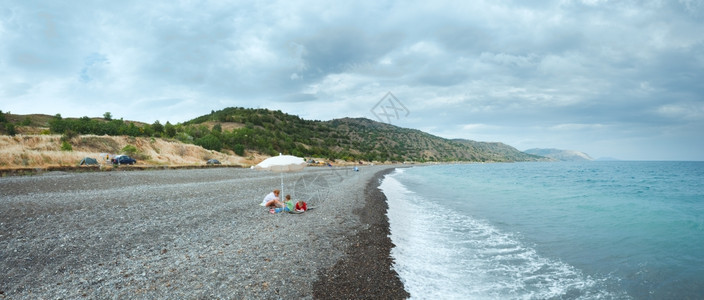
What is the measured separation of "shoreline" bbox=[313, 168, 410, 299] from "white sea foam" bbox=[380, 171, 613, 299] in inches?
10.6

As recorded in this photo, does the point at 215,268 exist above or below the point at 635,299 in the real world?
above

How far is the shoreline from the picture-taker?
5516mm

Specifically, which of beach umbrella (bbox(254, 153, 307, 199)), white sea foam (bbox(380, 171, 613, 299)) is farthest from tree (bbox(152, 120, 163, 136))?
white sea foam (bbox(380, 171, 613, 299))

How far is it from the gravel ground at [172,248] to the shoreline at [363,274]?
1.5 inches

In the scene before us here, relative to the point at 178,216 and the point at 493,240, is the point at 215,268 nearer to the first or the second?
the point at 178,216

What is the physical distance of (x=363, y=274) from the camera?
6.31 meters

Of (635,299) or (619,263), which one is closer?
(635,299)

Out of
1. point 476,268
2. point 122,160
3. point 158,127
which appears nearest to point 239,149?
point 158,127

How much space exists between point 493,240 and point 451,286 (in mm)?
4494

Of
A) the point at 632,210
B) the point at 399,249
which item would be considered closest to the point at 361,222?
the point at 399,249

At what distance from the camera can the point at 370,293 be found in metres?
5.54

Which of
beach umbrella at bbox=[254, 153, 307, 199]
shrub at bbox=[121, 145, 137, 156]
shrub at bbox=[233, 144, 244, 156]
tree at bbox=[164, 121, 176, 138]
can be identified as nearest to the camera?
beach umbrella at bbox=[254, 153, 307, 199]

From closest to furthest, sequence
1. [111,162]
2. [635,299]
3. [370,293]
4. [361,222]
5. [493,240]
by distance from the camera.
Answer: [370,293]
[635,299]
[493,240]
[361,222]
[111,162]

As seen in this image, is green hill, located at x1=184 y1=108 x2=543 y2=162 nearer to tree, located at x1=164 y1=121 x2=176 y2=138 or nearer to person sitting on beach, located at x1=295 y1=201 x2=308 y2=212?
tree, located at x1=164 y1=121 x2=176 y2=138
